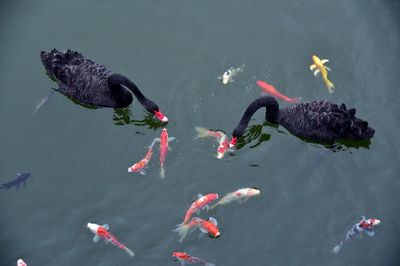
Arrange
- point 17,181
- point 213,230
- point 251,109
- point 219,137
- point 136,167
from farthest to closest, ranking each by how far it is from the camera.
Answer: point 219,137
point 251,109
point 17,181
point 136,167
point 213,230

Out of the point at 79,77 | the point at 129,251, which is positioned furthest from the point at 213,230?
the point at 79,77

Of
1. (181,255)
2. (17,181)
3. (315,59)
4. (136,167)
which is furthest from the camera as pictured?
(315,59)

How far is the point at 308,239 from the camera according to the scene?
1023 cm

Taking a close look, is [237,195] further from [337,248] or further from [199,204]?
[337,248]

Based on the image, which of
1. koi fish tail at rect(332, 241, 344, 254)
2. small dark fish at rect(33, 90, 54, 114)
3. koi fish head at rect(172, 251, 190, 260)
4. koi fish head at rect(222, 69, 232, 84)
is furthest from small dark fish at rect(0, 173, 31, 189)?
koi fish tail at rect(332, 241, 344, 254)

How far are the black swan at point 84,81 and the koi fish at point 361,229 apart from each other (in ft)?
14.5

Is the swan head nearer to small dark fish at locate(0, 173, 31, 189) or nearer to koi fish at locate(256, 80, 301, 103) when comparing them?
koi fish at locate(256, 80, 301, 103)

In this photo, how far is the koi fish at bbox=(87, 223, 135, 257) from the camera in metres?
9.88

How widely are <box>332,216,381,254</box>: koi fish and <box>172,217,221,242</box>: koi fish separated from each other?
2.05 metres

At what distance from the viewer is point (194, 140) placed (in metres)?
11.2

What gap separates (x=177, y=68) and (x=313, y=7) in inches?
138

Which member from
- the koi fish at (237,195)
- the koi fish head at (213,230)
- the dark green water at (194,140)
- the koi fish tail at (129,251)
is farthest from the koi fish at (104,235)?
the koi fish at (237,195)

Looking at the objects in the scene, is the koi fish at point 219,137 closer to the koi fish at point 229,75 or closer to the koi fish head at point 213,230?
the koi fish at point 229,75

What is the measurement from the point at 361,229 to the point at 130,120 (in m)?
4.76
